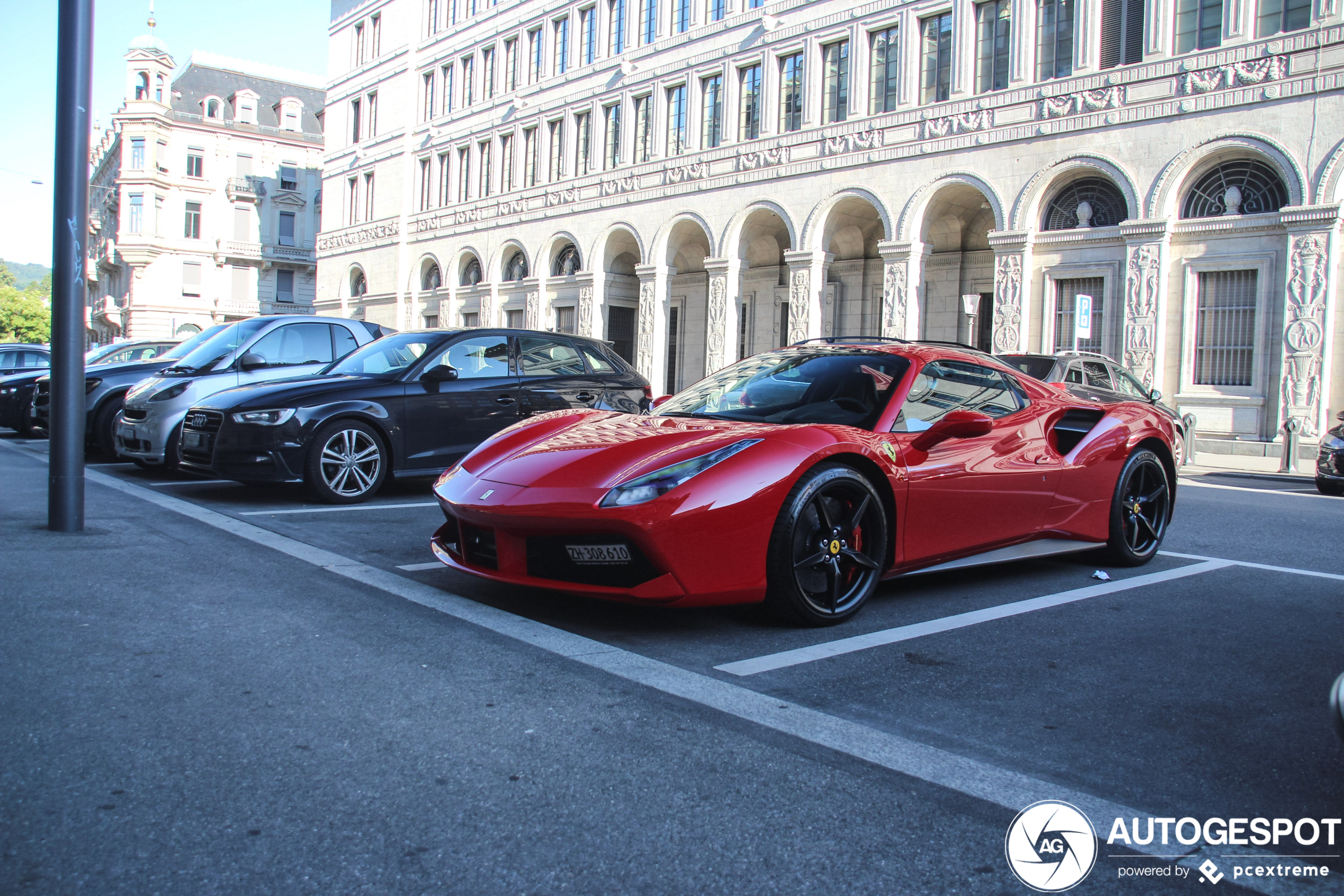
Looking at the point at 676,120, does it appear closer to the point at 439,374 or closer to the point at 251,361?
the point at 251,361

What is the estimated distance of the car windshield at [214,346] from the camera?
31.8 ft

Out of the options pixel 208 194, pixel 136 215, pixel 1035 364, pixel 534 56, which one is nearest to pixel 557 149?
pixel 534 56

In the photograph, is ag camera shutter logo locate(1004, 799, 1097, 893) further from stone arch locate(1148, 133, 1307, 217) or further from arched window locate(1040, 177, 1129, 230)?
arched window locate(1040, 177, 1129, 230)

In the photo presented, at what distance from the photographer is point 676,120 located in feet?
102

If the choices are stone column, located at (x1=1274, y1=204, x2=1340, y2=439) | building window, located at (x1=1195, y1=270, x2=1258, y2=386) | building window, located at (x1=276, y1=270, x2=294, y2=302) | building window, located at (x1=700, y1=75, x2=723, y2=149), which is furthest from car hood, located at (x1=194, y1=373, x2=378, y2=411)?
building window, located at (x1=276, y1=270, x2=294, y2=302)

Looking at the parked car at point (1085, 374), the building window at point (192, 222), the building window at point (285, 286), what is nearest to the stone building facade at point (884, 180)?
the parked car at point (1085, 374)

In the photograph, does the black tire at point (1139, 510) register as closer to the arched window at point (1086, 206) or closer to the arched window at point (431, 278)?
the arched window at point (1086, 206)

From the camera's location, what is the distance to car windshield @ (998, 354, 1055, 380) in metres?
12.8

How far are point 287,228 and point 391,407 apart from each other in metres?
61.9

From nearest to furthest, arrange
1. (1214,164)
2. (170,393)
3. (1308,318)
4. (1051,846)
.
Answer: (1051,846) < (170,393) < (1308,318) < (1214,164)

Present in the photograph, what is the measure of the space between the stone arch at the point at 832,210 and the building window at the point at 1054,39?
14.8 feet

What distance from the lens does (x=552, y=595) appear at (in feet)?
15.7

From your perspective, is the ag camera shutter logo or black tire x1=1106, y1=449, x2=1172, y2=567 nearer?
the ag camera shutter logo

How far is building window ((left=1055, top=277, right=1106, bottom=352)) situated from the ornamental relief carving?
397 cm
